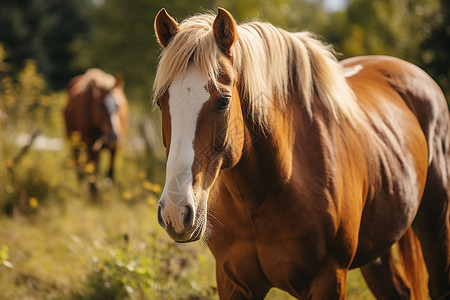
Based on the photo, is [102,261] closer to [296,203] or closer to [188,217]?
[296,203]

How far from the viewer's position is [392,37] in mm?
16188

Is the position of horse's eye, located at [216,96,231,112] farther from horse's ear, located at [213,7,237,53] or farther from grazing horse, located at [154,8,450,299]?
horse's ear, located at [213,7,237,53]

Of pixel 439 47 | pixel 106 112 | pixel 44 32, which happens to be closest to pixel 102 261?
pixel 106 112

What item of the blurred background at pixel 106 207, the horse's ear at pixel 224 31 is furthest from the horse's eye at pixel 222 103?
the blurred background at pixel 106 207

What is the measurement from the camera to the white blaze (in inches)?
64.4

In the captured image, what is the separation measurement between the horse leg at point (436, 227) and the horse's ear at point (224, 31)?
6.06ft

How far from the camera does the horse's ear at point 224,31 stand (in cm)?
179

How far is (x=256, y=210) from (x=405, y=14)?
1132 cm

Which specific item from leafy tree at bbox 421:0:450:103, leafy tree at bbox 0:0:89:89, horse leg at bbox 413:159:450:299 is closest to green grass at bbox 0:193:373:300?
horse leg at bbox 413:159:450:299

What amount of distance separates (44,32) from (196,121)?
22.4 m

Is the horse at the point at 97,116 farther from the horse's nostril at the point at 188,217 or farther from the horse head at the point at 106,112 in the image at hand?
the horse's nostril at the point at 188,217

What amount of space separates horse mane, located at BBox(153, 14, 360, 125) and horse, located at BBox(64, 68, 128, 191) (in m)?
5.21

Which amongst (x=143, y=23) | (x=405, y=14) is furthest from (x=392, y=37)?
(x=143, y=23)

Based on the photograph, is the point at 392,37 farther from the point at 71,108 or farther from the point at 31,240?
the point at 31,240
